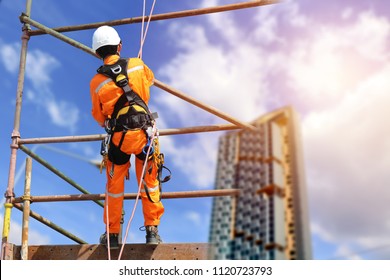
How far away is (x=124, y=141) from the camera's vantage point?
4.39 m

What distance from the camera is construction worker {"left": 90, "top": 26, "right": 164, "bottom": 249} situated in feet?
14.4

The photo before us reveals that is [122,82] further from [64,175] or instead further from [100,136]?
[64,175]

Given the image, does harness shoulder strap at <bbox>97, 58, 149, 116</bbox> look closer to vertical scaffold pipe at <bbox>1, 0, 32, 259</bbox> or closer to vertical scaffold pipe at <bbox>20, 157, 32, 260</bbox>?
vertical scaffold pipe at <bbox>20, 157, 32, 260</bbox>

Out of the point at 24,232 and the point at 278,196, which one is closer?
the point at 278,196

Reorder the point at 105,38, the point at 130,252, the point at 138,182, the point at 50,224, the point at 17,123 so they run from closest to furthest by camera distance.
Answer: the point at 130,252
the point at 138,182
the point at 105,38
the point at 50,224
the point at 17,123

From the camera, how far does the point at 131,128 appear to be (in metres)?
4.38

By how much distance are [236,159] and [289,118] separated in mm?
179

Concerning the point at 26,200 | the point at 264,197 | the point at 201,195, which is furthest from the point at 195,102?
the point at 264,197

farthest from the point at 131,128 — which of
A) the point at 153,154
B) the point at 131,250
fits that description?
the point at 131,250

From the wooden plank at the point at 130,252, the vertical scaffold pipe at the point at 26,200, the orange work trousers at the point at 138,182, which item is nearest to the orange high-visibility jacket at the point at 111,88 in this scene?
the orange work trousers at the point at 138,182

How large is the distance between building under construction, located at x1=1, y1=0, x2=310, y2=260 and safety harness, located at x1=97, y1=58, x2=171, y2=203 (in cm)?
54

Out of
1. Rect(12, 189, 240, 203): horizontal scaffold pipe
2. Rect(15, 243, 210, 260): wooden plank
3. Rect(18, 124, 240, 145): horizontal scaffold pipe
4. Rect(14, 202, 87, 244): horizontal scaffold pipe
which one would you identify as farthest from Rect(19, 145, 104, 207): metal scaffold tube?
Rect(15, 243, 210, 260): wooden plank

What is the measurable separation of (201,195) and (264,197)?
3647mm
